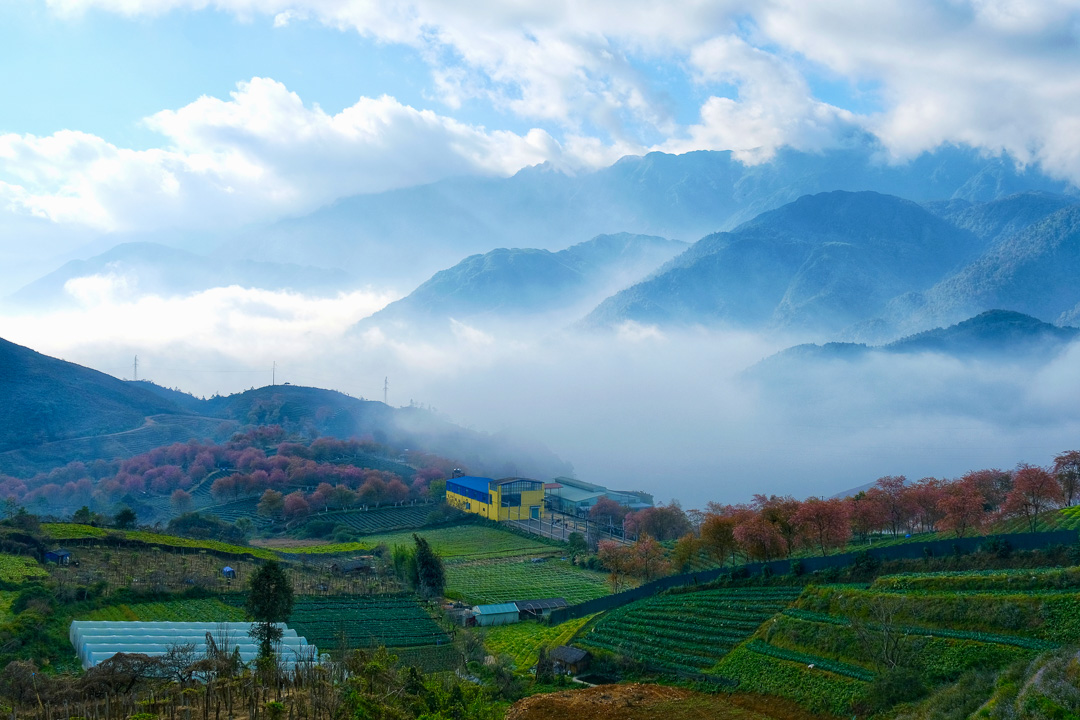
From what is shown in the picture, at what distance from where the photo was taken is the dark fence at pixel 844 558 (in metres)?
28.7

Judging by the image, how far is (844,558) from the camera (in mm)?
31609

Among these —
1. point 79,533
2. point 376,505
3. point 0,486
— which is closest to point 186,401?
point 0,486

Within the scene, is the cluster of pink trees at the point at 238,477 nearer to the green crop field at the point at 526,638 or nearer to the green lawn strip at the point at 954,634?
the green crop field at the point at 526,638

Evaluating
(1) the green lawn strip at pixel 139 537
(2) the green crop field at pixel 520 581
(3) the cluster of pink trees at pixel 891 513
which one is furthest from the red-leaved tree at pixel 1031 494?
(1) the green lawn strip at pixel 139 537

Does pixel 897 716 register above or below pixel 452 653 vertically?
above

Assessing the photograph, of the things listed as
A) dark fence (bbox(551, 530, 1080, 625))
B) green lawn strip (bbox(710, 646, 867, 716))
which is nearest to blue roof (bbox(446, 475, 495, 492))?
dark fence (bbox(551, 530, 1080, 625))

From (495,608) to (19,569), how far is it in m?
22.9

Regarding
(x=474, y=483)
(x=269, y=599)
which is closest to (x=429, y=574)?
(x=269, y=599)

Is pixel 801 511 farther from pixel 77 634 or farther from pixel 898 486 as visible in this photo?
pixel 77 634

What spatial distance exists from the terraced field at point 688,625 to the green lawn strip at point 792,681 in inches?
47.4

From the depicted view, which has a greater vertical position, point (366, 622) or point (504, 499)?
point (504, 499)

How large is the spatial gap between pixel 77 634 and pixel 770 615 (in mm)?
25415

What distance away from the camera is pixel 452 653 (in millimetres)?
32594

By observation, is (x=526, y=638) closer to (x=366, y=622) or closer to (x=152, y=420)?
(x=366, y=622)
